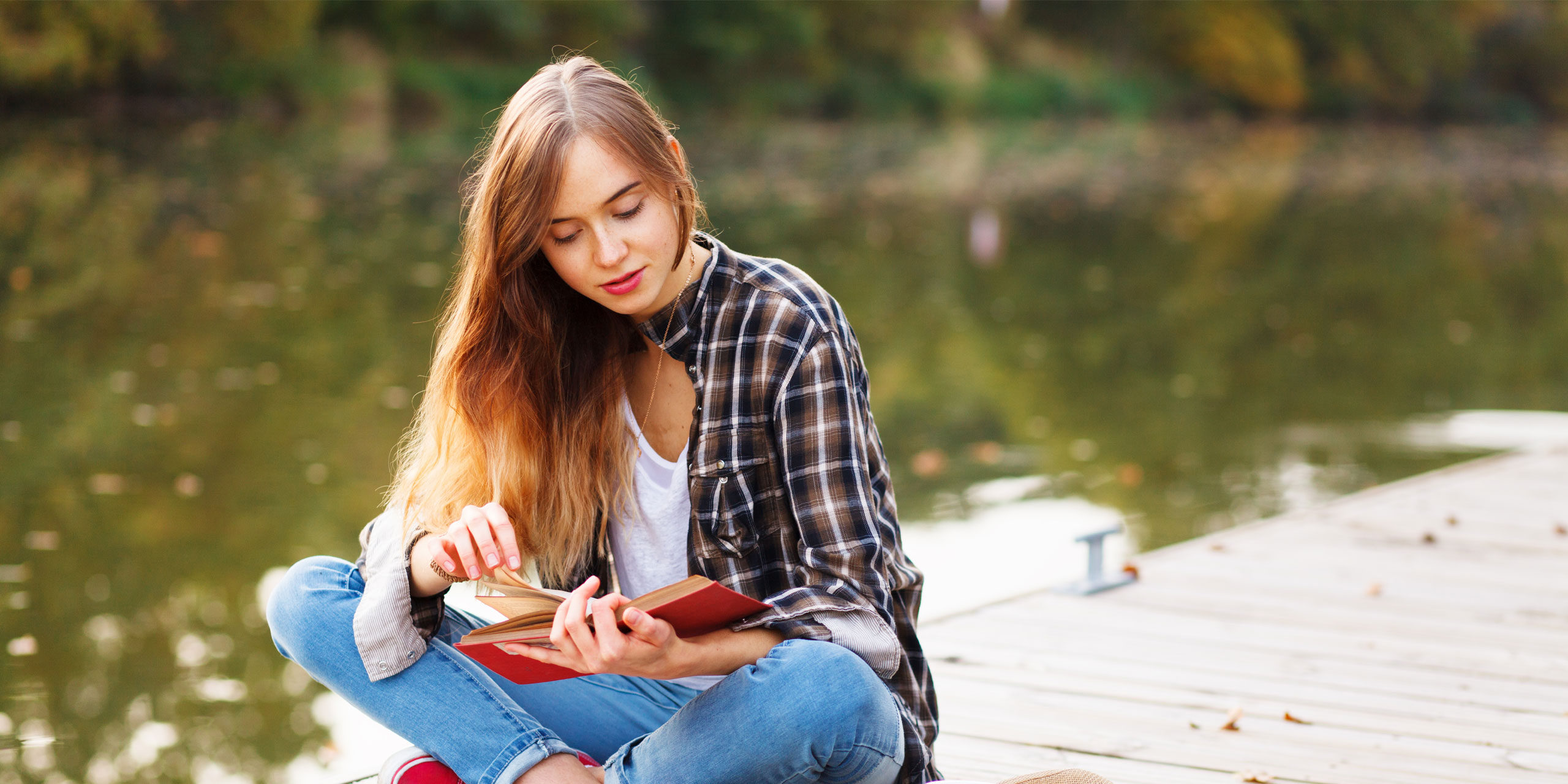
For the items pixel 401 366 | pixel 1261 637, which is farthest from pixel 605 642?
pixel 401 366

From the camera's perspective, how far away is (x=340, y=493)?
14.3ft

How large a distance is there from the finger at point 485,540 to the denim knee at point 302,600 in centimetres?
25

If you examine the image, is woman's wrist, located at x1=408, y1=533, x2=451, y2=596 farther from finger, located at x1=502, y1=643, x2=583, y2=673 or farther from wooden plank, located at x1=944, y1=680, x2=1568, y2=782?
wooden plank, located at x1=944, y1=680, x2=1568, y2=782

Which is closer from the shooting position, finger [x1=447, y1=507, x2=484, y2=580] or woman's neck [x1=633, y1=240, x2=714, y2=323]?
finger [x1=447, y1=507, x2=484, y2=580]

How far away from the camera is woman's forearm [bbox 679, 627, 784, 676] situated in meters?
1.61

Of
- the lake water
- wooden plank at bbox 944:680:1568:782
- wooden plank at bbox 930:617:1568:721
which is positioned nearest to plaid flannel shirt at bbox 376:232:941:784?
wooden plank at bbox 944:680:1568:782

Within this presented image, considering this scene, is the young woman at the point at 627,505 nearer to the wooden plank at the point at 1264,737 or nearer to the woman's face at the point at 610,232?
the woman's face at the point at 610,232

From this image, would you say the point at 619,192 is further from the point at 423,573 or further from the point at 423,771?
the point at 423,771

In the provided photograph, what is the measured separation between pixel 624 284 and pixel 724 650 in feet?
1.48

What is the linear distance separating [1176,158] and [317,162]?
1408 centimetres

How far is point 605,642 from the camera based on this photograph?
4.96 feet

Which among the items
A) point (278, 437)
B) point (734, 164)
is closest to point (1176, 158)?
point (734, 164)

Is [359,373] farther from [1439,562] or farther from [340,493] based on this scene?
[1439,562]

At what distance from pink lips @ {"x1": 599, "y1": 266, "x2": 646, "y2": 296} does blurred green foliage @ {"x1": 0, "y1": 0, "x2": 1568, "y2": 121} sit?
7263 mm
